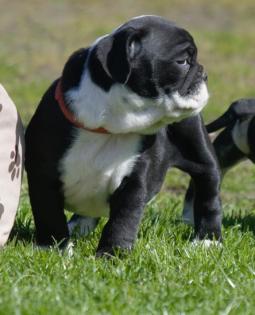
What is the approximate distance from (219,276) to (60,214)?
1.01 metres

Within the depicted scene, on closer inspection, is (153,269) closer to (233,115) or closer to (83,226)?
(83,226)

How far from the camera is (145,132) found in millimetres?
4676

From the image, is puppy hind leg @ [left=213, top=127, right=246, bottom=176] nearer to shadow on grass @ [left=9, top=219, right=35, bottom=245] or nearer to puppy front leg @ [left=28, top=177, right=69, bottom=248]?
shadow on grass @ [left=9, top=219, right=35, bottom=245]

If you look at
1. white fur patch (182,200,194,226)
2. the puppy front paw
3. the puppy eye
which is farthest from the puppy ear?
white fur patch (182,200,194,226)

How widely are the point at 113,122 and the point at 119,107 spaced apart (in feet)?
0.27

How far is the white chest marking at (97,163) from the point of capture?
4.61 metres

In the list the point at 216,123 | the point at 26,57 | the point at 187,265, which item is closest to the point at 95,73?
the point at 187,265

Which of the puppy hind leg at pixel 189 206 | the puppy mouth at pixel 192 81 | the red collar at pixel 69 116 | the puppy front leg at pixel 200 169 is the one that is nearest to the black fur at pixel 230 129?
the puppy hind leg at pixel 189 206

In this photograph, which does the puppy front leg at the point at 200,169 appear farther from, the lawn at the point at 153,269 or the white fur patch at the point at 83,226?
the white fur patch at the point at 83,226

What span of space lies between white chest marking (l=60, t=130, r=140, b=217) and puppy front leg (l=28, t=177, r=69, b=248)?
0.09 m

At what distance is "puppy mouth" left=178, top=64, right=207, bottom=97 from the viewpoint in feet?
15.3

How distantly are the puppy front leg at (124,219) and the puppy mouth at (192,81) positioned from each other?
1.73 ft

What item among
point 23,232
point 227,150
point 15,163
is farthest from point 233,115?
point 15,163

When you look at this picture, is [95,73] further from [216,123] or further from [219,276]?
→ [216,123]
